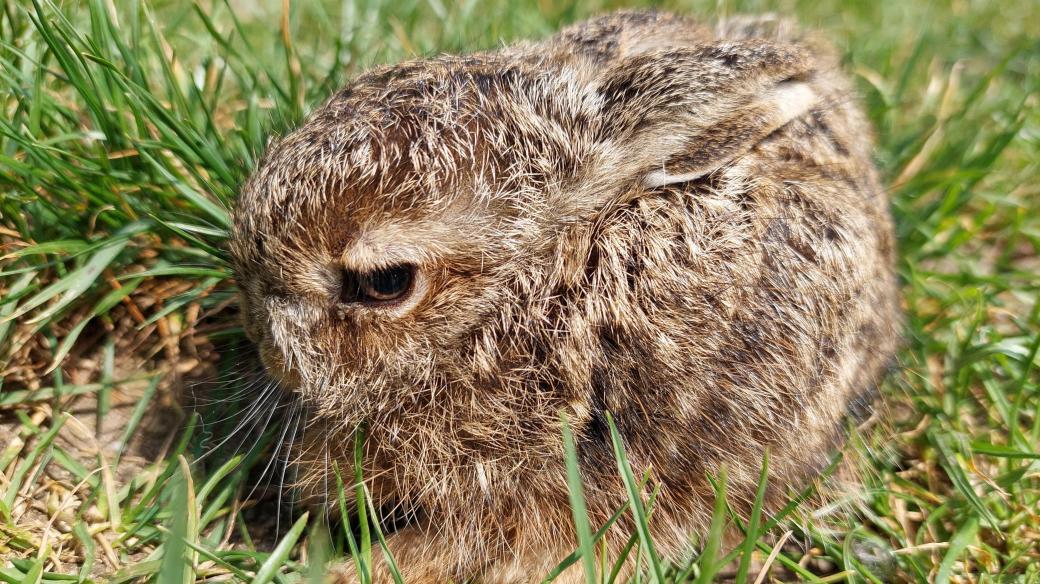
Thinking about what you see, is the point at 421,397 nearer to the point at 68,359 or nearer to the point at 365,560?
the point at 365,560

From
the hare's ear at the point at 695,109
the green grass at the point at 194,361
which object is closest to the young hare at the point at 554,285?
the hare's ear at the point at 695,109

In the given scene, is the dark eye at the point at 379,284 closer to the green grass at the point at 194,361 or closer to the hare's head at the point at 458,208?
the hare's head at the point at 458,208

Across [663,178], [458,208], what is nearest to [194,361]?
[458,208]

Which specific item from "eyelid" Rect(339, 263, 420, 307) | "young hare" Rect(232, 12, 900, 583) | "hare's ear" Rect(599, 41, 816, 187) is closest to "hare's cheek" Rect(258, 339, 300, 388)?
"young hare" Rect(232, 12, 900, 583)

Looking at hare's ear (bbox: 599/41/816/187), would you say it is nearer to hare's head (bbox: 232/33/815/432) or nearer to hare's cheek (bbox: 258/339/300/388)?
hare's head (bbox: 232/33/815/432)

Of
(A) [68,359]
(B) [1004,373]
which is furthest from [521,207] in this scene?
(B) [1004,373]

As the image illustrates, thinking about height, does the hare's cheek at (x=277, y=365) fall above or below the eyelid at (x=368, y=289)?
below

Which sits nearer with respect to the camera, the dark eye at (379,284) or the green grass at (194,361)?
the dark eye at (379,284)
